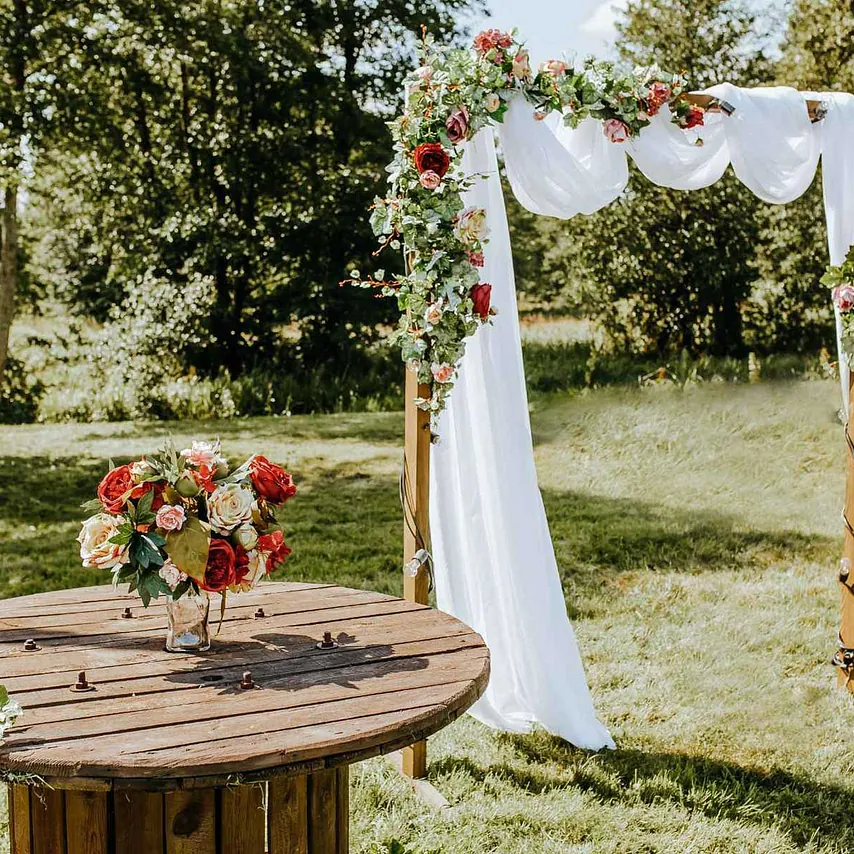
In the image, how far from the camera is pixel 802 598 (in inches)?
215

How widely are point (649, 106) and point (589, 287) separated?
20.7 ft

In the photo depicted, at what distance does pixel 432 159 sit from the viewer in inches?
123

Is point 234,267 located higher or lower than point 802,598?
higher

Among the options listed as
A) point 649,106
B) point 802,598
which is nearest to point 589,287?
point 802,598

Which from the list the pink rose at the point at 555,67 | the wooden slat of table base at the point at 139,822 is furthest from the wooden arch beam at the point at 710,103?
the wooden slat of table base at the point at 139,822

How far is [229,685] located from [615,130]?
2255 mm

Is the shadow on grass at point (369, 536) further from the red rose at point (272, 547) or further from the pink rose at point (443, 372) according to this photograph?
the red rose at point (272, 547)

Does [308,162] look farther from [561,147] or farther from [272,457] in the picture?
[561,147]

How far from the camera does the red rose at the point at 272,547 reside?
2.24m

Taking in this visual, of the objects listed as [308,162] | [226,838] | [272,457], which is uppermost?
[308,162]

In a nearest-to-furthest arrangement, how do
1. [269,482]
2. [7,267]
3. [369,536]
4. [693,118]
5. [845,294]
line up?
[269,482]
[693,118]
[845,294]
[369,536]
[7,267]

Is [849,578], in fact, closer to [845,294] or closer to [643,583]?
[845,294]

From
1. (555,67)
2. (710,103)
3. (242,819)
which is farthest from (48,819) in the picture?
(710,103)

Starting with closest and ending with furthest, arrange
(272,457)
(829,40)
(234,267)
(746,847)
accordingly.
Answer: (746,847), (272,457), (829,40), (234,267)
